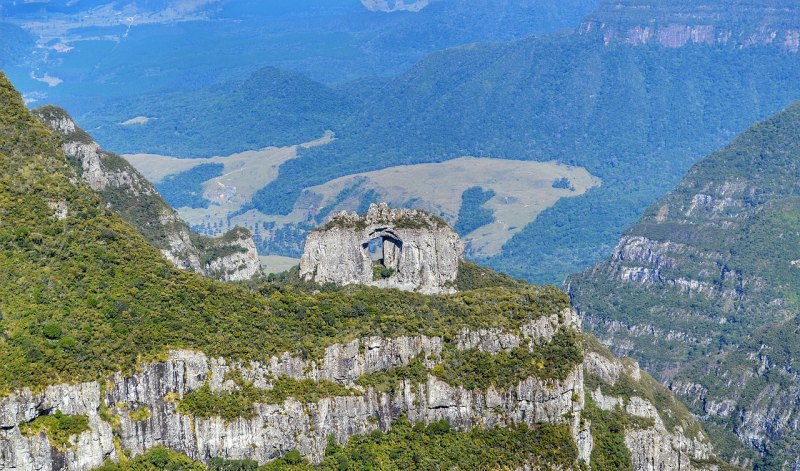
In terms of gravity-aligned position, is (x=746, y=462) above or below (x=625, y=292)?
below

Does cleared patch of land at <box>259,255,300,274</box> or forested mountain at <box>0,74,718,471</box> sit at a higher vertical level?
cleared patch of land at <box>259,255,300,274</box>

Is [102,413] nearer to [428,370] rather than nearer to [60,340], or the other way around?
[60,340]

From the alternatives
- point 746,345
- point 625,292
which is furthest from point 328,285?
point 625,292

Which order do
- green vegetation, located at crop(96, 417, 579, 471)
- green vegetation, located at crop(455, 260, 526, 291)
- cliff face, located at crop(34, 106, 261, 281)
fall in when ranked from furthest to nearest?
cliff face, located at crop(34, 106, 261, 281), green vegetation, located at crop(455, 260, 526, 291), green vegetation, located at crop(96, 417, 579, 471)

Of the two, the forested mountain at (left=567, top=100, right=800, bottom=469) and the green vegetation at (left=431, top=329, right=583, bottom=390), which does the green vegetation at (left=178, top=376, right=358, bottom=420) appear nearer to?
the green vegetation at (left=431, top=329, right=583, bottom=390)

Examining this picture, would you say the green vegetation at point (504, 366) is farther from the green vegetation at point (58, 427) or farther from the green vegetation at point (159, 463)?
the green vegetation at point (58, 427)

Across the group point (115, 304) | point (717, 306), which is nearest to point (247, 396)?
point (115, 304)

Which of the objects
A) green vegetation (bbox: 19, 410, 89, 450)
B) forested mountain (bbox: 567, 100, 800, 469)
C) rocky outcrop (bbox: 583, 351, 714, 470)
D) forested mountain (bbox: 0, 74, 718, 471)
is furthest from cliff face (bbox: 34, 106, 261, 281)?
green vegetation (bbox: 19, 410, 89, 450)
